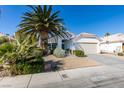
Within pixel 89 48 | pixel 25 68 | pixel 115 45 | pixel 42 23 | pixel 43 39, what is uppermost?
pixel 42 23

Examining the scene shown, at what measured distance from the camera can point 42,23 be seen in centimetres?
1491

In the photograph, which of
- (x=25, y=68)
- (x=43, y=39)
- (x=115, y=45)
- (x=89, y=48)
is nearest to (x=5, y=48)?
(x=25, y=68)

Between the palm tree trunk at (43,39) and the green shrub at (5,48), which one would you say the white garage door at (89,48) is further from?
the green shrub at (5,48)

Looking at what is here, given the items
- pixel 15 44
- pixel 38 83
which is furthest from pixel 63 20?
pixel 38 83

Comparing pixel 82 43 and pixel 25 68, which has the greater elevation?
pixel 82 43

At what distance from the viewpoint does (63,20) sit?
54.1 feet

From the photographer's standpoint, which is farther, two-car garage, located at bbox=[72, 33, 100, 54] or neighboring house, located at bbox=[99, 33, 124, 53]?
neighboring house, located at bbox=[99, 33, 124, 53]

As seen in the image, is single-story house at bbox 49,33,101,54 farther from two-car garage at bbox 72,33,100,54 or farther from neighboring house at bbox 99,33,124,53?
neighboring house at bbox 99,33,124,53

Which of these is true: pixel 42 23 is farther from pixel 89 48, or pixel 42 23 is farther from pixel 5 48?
pixel 89 48

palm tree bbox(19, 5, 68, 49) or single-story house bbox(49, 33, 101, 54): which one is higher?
palm tree bbox(19, 5, 68, 49)

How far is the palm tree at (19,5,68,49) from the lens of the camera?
15.1 metres

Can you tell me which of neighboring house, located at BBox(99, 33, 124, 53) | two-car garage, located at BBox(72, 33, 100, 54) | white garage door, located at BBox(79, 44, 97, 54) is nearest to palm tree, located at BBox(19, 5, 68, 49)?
two-car garage, located at BBox(72, 33, 100, 54)

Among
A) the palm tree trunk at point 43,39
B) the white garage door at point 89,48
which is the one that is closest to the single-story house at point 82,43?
the white garage door at point 89,48
